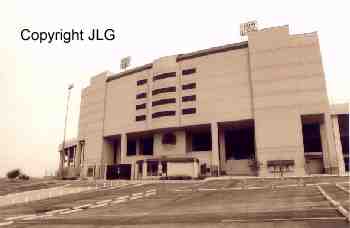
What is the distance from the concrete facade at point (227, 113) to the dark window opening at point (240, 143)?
0.86ft

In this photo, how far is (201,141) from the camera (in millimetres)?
81438

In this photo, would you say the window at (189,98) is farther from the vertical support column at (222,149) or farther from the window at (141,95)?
the window at (141,95)

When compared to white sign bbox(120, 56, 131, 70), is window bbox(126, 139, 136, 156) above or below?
below

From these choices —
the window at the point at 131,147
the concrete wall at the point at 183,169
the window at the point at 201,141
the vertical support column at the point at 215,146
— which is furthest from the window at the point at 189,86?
the window at the point at 131,147

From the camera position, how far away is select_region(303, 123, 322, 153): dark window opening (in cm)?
7306

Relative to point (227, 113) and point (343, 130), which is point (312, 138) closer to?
point (343, 130)

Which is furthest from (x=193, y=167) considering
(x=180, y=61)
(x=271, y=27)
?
(x=271, y=27)

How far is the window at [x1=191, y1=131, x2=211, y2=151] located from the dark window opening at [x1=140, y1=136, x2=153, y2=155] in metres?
13.2

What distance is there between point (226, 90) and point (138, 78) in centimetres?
2648

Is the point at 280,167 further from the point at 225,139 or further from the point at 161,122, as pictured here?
the point at 161,122

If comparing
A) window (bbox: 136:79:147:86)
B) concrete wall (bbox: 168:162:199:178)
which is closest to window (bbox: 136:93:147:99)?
window (bbox: 136:79:147:86)

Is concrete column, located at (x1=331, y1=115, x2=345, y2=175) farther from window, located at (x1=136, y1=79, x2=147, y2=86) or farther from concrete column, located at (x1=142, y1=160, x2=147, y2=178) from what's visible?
window, located at (x1=136, y1=79, x2=147, y2=86)

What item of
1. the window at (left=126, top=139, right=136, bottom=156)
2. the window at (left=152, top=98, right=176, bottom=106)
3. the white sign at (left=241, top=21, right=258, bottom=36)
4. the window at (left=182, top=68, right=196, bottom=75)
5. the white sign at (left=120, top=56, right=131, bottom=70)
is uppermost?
the white sign at (left=241, top=21, right=258, bottom=36)

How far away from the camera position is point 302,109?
65.4m
